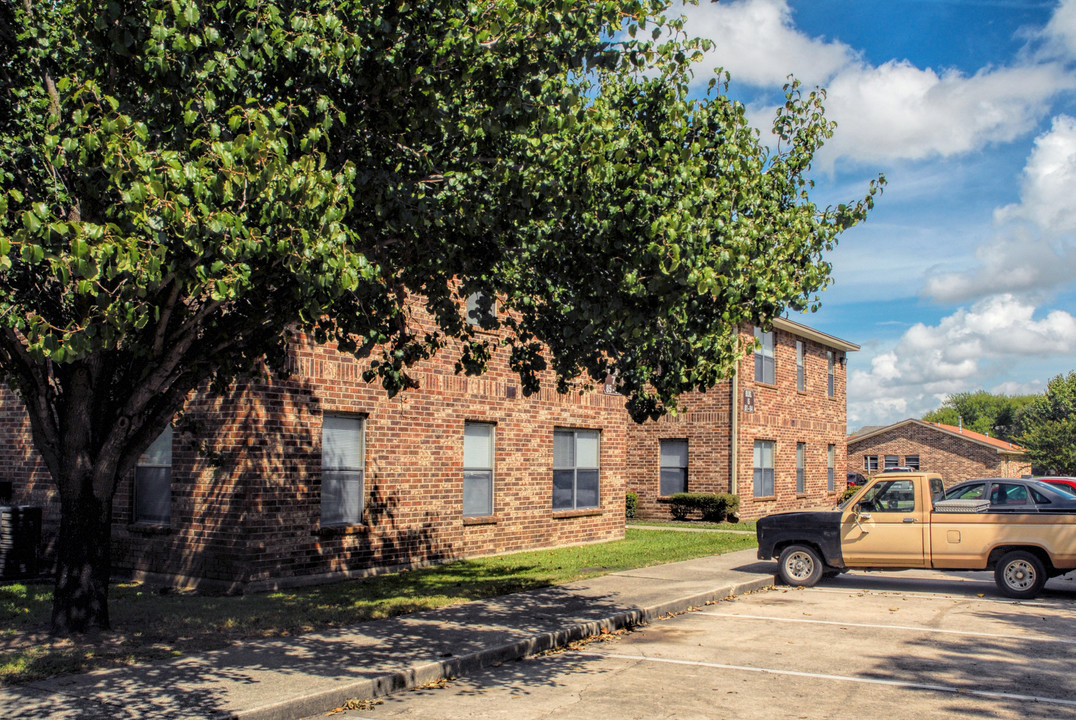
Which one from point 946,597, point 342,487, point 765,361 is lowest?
point 946,597

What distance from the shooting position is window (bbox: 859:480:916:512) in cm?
1420

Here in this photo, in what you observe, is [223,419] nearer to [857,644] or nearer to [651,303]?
[651,303]

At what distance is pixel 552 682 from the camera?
846 centimetres

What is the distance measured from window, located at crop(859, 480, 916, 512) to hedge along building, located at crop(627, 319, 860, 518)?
12150mm

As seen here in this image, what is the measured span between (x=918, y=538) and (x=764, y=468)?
16089mm

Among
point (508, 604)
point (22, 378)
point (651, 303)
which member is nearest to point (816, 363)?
point (508, 604)

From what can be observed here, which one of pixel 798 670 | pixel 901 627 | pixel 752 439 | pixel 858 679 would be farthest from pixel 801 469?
pixel 858 679

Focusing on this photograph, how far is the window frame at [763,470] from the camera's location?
2928cm

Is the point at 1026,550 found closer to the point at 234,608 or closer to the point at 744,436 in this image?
the point at 234,608

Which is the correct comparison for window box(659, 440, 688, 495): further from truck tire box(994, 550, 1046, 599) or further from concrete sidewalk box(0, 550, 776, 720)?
concrete sidewalk box(0, 550, 776, 720)

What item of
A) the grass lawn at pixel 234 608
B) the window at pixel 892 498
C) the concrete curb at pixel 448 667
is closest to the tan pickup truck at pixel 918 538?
the window at pixel 892 498

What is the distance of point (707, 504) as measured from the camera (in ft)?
89.6

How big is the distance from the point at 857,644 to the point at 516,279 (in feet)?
18.0

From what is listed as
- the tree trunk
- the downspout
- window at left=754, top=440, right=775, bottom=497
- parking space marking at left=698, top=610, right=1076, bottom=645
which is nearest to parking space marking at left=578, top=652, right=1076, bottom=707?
parking space marking at left=698, top=610, right=1076, bottom=645
